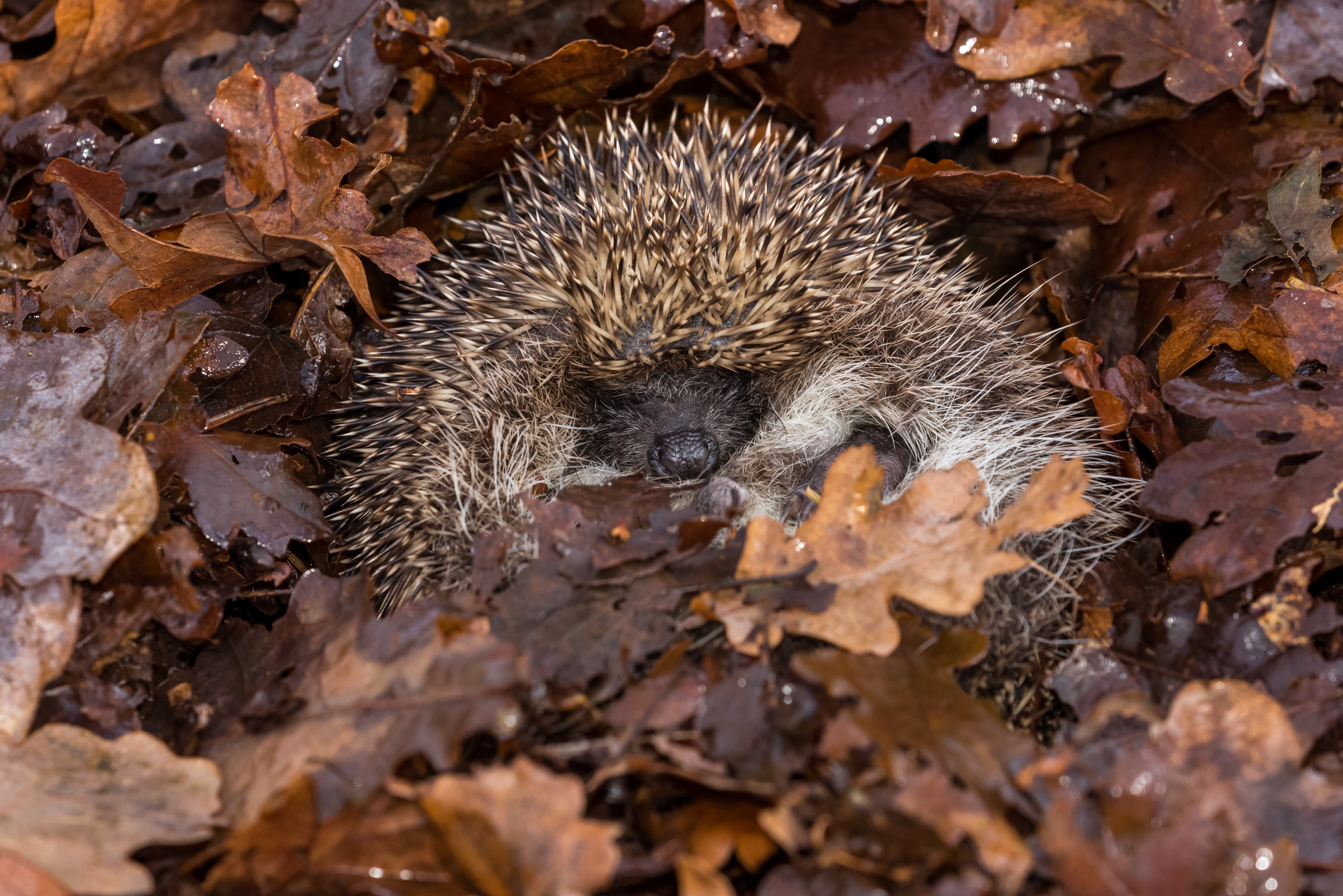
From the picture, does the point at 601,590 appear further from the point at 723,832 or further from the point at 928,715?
the point at 928,715

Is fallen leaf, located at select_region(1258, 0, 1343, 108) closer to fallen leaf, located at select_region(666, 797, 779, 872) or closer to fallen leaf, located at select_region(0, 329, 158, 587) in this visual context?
fallen leaf, located at select_region(666, 797, 779, 872)

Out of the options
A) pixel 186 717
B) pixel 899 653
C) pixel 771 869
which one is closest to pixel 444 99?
pixel 186 717

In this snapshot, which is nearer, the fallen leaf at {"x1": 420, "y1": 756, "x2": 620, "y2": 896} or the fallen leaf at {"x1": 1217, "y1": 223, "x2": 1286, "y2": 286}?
the fallen leaf at {"x1": 420, "y1": 756, "x2": 620, "y2": 896}

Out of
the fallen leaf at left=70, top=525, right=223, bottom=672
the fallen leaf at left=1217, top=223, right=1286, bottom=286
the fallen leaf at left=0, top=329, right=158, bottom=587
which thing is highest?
the fallen leaf at left=1217, top=223, right=1286, bottom=286

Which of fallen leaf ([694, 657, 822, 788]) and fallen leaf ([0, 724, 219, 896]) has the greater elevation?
fallen leaf ([694, 657, 822, 788])

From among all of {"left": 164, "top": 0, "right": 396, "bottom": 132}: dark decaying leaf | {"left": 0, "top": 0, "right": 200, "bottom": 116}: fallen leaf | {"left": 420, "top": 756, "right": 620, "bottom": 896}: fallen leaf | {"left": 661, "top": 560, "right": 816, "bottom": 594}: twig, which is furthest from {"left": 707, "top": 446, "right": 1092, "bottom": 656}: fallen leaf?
{"left": 0, "top": 0, "right": 200, "bottom": 116}: fallen leaf

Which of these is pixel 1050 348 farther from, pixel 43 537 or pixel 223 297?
pixel 43 537

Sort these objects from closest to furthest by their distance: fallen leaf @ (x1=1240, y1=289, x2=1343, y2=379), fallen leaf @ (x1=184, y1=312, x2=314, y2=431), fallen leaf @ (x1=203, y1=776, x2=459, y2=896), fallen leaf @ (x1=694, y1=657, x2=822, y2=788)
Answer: fallen leaf @ (x1=203, y1=776, x2=459, y2=896)
fallen leaf @ (x1=694, y1=657, x2=822, y2=788)
fallen leaf @ (x1=1240, y1=289, x2=1343, y2=379)
fallen leaf @ (x1=184, y1=312, x2=314, y2=431)

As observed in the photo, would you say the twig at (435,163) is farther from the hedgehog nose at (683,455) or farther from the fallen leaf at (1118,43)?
the fallen leaf at (1118,43)
